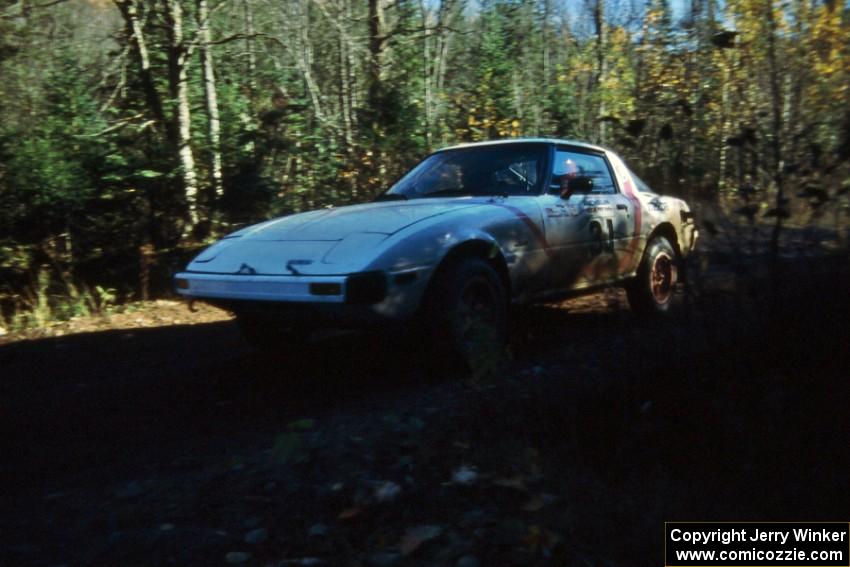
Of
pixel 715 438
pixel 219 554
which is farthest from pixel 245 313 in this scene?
pixel 715 438

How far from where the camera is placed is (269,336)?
6.16 meters

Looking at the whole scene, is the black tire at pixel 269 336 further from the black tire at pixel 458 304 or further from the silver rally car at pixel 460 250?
the black tire at pixel 458 304

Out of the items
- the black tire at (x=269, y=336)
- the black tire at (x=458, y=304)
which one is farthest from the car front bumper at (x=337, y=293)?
the black tire at (x=269, y=336)

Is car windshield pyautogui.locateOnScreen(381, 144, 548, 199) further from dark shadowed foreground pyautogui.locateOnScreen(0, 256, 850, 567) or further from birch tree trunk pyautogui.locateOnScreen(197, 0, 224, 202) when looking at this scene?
birch tree trunk pyautogui.locateOnScreen(197, 0, 224, 202)

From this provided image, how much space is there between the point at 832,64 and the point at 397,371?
310 centimetres

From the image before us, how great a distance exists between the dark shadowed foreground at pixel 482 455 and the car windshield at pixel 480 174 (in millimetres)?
1493

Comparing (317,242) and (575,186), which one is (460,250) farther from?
(575,186)

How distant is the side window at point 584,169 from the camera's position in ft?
20.8

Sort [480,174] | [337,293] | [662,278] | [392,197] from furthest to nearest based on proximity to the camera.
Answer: [662,278] < [392,197] < [480,174] < [337,293]

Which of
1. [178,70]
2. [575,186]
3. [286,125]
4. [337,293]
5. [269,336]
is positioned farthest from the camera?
[286,125]

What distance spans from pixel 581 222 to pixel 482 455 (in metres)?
3.03

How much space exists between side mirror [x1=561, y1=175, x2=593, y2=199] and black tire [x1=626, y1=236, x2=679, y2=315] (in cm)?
113

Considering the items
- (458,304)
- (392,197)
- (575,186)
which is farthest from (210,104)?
(458,304)

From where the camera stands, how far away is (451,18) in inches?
738
